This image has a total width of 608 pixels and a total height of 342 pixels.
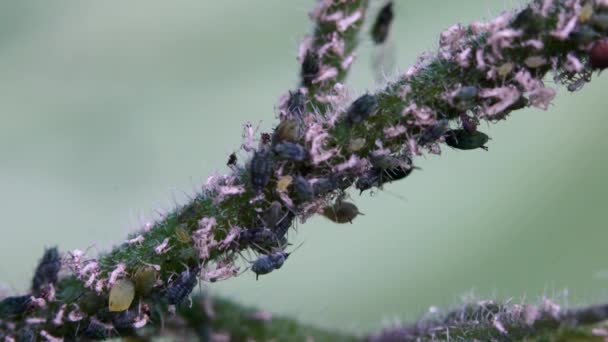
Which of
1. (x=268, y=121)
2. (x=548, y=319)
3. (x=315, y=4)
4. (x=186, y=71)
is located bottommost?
(x=548, y=319)

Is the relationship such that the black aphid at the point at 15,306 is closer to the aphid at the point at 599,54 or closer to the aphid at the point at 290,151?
the aphid at the point at 290,151

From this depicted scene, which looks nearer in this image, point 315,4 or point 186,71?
point 315,4

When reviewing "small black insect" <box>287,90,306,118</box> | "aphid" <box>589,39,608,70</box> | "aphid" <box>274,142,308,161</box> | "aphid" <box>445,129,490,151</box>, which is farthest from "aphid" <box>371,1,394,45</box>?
"aphid" <box>589,39,608,70</box>

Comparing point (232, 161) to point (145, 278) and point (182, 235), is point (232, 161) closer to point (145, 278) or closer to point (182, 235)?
point (182, 235)

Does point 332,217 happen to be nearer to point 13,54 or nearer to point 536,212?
point 536,212

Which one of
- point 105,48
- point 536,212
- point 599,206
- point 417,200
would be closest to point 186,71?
point 105,48

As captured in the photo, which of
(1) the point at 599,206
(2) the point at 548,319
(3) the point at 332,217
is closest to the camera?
(2) the point at 548,319
